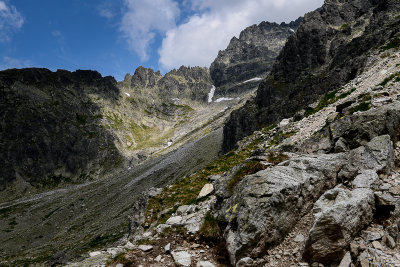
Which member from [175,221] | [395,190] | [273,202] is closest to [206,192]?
[175,221]

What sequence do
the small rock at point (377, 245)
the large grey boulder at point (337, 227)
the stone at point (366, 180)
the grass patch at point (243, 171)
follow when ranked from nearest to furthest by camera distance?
the small rock at point (377, 245) → the large grey boulder at point (337, 227) → the stone at point (366, 180) → the grass patch at point (243, 171)

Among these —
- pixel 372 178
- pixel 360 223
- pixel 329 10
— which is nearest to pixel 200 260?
pixel 360 223

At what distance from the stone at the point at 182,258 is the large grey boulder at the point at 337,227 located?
541 centimetres

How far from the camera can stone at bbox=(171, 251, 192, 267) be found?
36.3 ft

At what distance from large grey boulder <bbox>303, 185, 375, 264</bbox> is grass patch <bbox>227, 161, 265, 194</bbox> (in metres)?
5.86

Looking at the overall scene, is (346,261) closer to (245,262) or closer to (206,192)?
(245,262)

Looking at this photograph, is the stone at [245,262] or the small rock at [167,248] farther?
the small rock at [167,248]

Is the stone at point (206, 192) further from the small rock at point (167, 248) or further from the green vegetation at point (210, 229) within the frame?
the small rock at point (167, 248)

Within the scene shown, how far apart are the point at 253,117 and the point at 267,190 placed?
132931 millimetres

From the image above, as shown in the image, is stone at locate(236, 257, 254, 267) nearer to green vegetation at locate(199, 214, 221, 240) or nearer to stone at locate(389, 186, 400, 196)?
green vegetation at locate(199, 214, 221, 240)

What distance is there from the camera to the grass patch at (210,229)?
1251 centimetres

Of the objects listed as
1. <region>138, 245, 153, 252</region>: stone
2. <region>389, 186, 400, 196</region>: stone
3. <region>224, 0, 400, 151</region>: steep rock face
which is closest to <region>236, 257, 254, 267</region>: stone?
<region>138, 245, 153, 252</region>: stone

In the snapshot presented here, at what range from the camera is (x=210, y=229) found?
1298 cm

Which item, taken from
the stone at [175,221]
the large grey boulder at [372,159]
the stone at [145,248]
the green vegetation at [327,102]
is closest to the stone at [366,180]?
the large grey boulder at [372,159]
